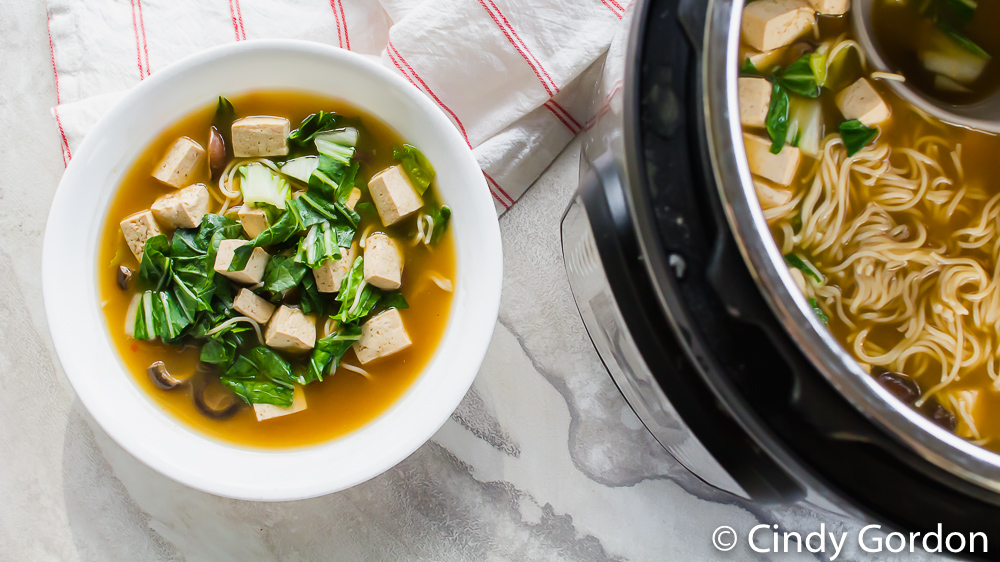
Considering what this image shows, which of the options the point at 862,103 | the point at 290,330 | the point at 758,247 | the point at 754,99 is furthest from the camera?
the point at 290,330

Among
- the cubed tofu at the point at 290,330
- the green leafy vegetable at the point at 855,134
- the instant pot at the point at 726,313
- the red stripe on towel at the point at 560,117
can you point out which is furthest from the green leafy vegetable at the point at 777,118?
the cubed tofu at the point at 290,330

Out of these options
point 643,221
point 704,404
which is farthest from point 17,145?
point 704,404

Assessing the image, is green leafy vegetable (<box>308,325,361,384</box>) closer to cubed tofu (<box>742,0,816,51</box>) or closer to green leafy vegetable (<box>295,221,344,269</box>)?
green leafy vegetable (<box>295,221,344,269</box>)

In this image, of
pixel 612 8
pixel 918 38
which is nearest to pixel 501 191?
pixel 612 8

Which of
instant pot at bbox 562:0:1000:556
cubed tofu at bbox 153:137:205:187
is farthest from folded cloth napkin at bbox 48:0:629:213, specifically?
instant pot at bbox 562:0:1000:556

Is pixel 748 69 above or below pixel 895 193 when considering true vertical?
above

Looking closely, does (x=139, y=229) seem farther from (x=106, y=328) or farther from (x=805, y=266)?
(x=805, y=266)
